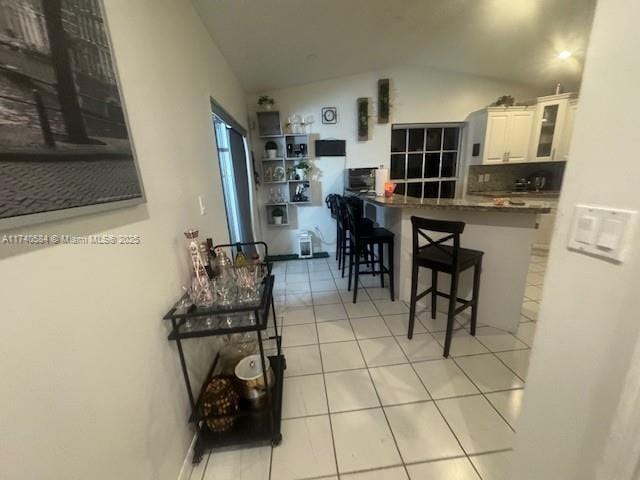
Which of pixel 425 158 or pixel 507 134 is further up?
pixel 507 134

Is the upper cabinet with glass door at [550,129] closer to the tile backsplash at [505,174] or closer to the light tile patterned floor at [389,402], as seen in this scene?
the tile backsplash at [505,174]

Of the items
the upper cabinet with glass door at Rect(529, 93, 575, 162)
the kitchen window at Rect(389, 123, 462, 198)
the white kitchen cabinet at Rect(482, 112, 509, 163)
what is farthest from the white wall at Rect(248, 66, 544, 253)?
the upper cabinet with glass door at Rect(529, 93, 575, 162)

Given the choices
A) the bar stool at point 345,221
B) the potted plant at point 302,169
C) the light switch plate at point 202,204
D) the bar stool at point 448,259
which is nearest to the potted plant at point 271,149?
the potted plant at point 302,169

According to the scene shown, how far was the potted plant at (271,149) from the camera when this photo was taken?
12.8 feet

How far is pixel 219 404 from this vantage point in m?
1.33

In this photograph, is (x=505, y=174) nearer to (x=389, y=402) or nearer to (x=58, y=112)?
(x=389, y=402)

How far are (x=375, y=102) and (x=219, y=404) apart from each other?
427 cm

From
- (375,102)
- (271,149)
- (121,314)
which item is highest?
(375,102)

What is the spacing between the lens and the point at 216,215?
2010mm

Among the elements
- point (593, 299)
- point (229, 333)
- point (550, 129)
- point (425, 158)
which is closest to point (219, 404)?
point (229, 333)

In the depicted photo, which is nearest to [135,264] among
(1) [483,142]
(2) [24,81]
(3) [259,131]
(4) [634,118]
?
(2) [24,81]

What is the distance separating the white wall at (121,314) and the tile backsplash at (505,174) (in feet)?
14.6

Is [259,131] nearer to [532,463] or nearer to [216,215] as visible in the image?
[216,215]

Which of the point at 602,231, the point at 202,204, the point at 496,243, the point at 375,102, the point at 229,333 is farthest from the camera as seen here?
the point at 375,102
